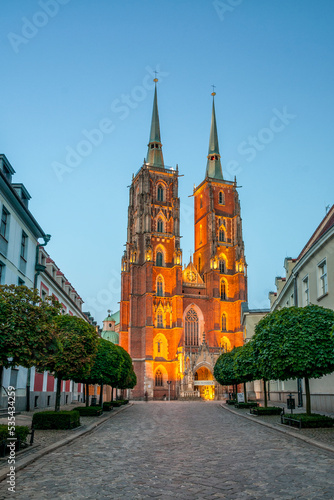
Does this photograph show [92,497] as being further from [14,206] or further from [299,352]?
[14,206]

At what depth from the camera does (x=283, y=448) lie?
13.7m

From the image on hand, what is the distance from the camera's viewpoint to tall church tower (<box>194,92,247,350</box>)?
3472 inches

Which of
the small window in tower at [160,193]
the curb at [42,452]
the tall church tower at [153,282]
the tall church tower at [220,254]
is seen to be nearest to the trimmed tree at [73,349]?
the curb at [42,452]

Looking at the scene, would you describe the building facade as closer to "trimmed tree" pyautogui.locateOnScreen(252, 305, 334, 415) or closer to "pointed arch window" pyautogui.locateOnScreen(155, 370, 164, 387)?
"trimmed tree" pyautogui.locateOnScreen(252, 305, 334, 415)

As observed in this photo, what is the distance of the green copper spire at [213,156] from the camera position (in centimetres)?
10369

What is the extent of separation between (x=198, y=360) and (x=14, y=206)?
59.3 meters

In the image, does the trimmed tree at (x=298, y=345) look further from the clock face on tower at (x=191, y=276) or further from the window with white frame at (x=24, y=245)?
the clock face on tower at (x=191, y=276)

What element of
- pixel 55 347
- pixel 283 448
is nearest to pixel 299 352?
pixel 283 448

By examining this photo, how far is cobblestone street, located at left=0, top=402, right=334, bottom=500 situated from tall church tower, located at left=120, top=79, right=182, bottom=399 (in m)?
66.6

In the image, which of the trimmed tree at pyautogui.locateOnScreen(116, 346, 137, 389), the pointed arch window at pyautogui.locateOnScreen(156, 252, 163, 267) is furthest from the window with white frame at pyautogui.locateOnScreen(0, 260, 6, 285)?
the pointed arch window at pyautogui.locateOnScreen(156, 252, 163, 267)

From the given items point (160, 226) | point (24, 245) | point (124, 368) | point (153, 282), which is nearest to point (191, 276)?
point (153, 282)

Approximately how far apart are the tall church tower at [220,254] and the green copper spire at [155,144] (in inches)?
409

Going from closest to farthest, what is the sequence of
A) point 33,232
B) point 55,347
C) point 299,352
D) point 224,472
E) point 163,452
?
point 224,472, point 163,452, point 55,347, point 299,352, point 33,232

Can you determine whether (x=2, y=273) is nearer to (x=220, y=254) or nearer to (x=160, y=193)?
(x=220, y=254)
